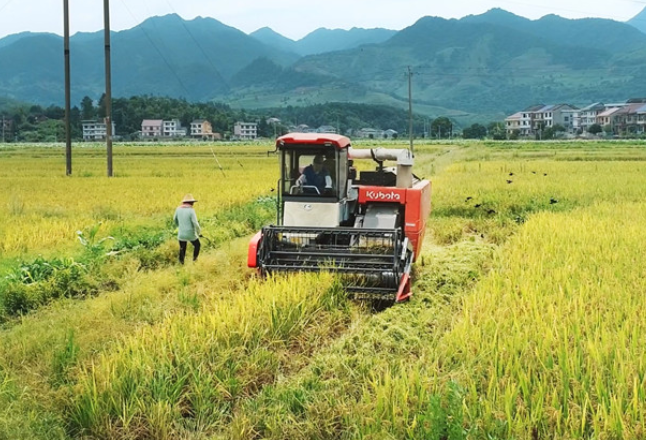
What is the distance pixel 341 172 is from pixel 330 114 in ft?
470

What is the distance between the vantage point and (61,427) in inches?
180

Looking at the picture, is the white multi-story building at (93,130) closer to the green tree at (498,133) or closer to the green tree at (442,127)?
the green tree at (442,127)

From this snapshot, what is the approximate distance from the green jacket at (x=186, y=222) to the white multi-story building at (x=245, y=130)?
11229cm

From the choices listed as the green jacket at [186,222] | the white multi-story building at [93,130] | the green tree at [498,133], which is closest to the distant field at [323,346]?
the green jacket at [186,222]

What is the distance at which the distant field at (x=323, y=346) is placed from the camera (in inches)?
167

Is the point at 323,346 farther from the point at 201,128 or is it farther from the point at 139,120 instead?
the point at 201,128

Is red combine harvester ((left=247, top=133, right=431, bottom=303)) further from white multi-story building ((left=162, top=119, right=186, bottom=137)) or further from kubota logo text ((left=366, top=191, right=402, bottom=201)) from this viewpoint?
white multi-story building ((left=162, top=119, right=186, bottom=137))

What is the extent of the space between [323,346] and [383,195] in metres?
3.50

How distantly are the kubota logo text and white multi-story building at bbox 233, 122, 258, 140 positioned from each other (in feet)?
372

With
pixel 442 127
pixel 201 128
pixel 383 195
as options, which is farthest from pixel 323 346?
pixel 442 127

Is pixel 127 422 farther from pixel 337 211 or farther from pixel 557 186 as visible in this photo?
pixel 557 186

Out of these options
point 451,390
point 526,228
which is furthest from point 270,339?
Result: point 526,228

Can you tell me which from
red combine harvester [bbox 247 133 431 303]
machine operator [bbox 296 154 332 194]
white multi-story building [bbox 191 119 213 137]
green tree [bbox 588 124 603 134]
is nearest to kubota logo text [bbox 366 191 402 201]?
red combine harvester [bbox 247 133 431 303]

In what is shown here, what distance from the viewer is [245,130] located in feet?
414
